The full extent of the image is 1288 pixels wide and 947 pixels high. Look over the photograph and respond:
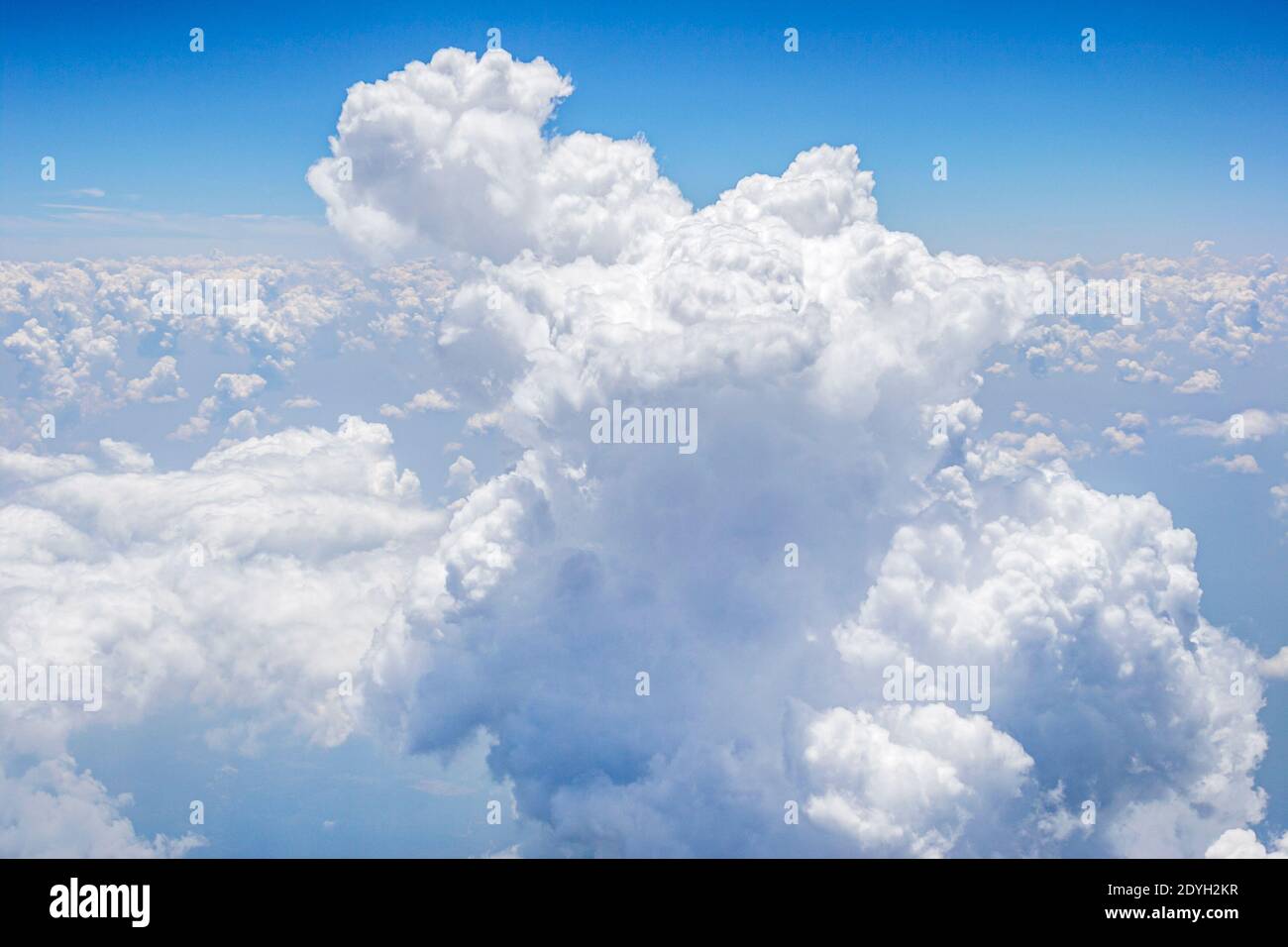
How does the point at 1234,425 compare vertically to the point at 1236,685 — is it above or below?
above
